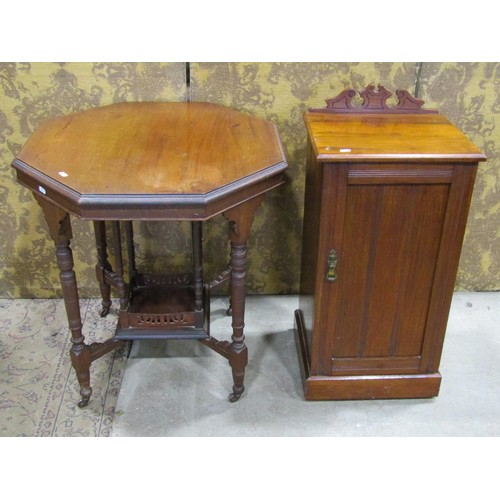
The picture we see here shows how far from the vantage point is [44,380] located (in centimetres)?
233

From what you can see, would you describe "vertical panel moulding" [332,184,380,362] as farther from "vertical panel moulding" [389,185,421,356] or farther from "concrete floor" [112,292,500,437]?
"concrete floor" [112,292,500,437]

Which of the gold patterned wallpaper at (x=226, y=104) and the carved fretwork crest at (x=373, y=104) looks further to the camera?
the gold patterned wallpaper at (x=226, y=104)

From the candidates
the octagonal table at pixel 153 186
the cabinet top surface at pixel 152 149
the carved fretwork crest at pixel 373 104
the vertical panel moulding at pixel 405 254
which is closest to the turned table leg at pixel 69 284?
the octagonal table at pixel 153 186

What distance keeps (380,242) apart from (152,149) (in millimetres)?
781

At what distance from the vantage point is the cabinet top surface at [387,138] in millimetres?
1793

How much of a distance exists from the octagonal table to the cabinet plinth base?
270 millimetres

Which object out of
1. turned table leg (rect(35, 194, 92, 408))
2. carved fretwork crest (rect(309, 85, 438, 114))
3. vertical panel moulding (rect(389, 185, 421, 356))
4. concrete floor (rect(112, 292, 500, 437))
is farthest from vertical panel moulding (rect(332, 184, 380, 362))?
turned table leg (rect(35, 194, 92, 408))

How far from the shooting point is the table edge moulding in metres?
1.83

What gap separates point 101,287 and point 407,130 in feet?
4.67

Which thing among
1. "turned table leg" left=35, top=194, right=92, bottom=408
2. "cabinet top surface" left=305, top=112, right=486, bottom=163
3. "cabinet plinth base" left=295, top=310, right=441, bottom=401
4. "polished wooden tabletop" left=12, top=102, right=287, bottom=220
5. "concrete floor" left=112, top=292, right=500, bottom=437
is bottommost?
"concrete floor" left=112, top=292, right=500, bottom=437

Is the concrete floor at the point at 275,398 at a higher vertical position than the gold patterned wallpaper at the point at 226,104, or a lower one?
lower

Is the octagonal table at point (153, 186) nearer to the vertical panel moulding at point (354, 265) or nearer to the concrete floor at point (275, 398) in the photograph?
the concrete floor at point (275, 398)

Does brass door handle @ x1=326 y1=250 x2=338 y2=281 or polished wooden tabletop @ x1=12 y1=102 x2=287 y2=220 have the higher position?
polished wooden tabletop @ x1=12 y1=102 x2=287 y2=220

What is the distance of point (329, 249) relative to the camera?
1952mm
